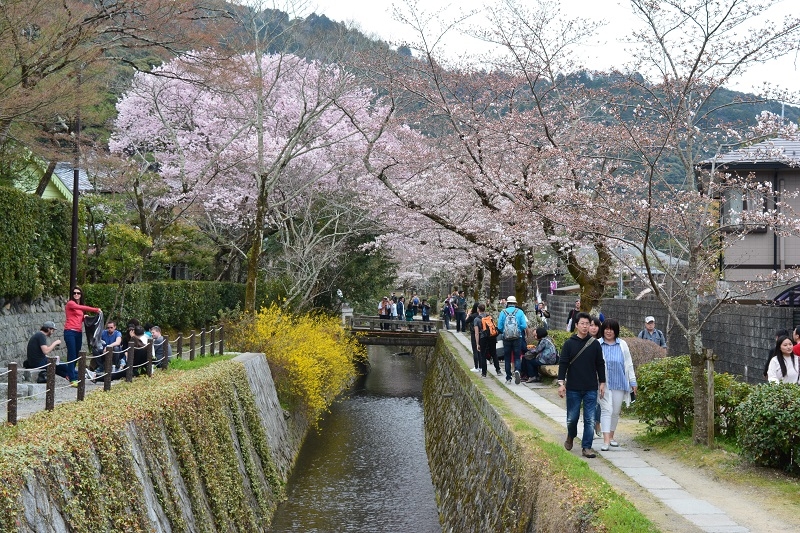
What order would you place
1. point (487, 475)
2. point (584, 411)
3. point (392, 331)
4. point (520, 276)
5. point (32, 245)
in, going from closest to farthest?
1. point (584, 411)
2. point (487, 475)
3. point (32, 245)
4. point (520, 276)
5. point (392, 331)

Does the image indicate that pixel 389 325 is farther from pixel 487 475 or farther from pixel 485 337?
pixel 487 475

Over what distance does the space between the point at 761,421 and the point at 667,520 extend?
2188mm

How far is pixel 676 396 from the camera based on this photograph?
10.1 metres

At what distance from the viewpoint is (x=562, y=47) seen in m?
17.2

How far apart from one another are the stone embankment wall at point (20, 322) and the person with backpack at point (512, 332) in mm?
10038

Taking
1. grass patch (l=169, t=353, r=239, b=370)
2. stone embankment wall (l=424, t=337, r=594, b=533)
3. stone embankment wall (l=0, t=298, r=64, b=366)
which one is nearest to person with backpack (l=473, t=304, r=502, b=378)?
stone embankment wall (l=424, t=337, r=594, b=533)

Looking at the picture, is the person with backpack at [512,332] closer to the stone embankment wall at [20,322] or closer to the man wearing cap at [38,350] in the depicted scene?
the man wearing cap at [38,350]

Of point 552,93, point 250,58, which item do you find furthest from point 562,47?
point 250,58

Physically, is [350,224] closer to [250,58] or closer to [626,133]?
[250,58]

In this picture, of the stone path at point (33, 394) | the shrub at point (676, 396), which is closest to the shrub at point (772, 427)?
the shrub at point (676, 396)

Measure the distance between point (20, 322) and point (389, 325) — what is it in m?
20.6

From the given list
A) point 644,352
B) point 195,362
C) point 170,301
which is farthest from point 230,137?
point 644,352

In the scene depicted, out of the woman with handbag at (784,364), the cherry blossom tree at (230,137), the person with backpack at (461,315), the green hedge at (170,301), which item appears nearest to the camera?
the woman with handbag at (784,364)

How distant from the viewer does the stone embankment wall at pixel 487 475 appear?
7.34m
